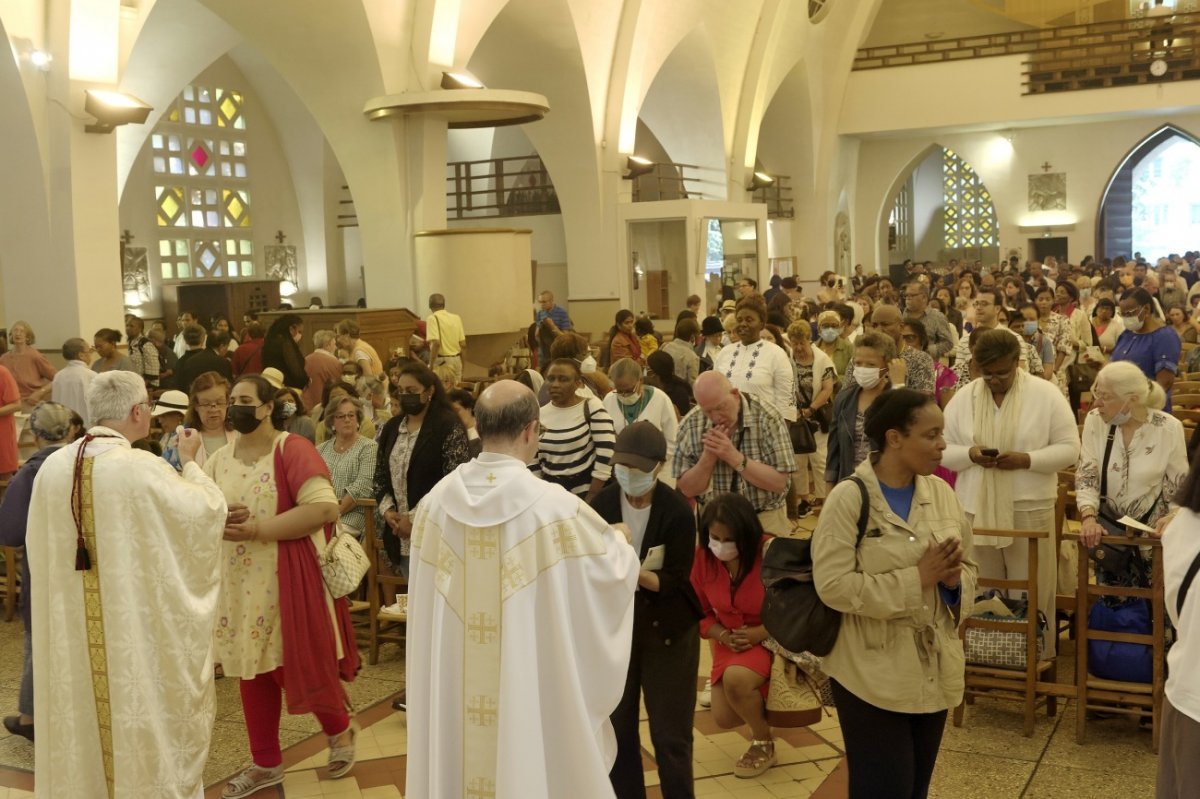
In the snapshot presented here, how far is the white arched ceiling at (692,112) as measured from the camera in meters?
23.2

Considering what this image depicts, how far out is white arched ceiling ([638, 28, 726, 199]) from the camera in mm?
23250

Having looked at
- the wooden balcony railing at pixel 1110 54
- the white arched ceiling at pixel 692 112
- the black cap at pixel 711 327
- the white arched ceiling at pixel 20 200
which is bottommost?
the black cap at pixel 711 327

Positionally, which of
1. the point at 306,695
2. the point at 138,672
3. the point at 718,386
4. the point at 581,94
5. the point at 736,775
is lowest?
the point at 736,775

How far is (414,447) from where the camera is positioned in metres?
6.00

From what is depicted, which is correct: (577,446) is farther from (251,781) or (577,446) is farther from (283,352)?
(283,352)

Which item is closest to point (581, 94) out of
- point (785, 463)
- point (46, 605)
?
point (785, 463)

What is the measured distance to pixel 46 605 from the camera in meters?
4.17

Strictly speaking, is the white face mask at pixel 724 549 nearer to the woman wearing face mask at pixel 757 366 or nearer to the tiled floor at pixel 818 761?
the tiled floor at pixel 818 761

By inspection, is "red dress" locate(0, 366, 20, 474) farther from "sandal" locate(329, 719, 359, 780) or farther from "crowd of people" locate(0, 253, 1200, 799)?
"sandal" locate(329, 719, 359, 780)

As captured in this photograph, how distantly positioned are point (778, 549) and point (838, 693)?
1.50ft

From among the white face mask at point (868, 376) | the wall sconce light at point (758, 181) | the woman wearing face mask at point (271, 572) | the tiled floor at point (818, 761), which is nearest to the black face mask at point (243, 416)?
the woman wearing face mask at point (271, 572)

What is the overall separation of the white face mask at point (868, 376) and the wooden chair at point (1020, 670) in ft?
4.26

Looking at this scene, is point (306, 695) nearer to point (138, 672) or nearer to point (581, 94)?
point (138, 672)

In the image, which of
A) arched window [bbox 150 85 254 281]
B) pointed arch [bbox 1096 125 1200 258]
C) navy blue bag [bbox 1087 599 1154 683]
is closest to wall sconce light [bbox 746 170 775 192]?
arched window [bbox 150 85 254 281]
